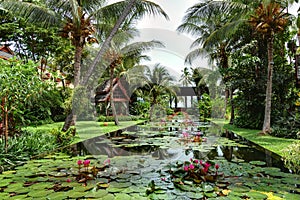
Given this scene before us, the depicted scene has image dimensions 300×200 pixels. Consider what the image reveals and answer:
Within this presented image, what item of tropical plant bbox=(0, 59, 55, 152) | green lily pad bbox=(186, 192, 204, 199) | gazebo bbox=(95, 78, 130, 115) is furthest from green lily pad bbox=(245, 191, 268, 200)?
gazebo bbox=(95, 78, 130, 115)

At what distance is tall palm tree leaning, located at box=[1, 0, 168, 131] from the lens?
820cm

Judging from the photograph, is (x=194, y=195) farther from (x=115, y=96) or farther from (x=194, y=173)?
(x=115, y=96)

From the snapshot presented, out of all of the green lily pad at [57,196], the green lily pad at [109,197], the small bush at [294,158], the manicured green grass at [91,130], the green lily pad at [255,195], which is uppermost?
the small bush at [294,158]

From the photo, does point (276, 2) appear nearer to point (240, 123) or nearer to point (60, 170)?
point (240, 123)

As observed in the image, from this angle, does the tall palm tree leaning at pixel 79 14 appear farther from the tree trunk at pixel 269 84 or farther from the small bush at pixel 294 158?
the small bush at pixel 294 158

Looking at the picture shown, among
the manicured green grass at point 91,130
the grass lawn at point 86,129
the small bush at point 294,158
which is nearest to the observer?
the small bush at point 294,158

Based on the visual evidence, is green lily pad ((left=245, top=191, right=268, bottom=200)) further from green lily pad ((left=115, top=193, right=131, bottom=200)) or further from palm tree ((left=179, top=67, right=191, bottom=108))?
palm tree ((left=179, top=67, right=191, bottom=108))

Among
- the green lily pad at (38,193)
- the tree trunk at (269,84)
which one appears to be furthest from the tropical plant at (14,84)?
the tree trunk at (269,84)

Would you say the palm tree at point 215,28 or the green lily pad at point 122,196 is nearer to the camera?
the green lily pad at point 122,196

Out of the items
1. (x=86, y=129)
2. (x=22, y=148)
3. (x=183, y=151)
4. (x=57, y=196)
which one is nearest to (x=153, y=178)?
(x=57, y=196)

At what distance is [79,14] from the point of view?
8.75 meters

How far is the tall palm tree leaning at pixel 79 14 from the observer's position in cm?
820

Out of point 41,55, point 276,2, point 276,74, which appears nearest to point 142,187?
point 276,2

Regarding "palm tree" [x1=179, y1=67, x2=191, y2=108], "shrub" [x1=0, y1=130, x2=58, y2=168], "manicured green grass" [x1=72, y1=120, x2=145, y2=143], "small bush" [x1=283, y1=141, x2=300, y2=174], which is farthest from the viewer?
"palm tree" [x1=179, y1=67, x2=191, y2=108]
